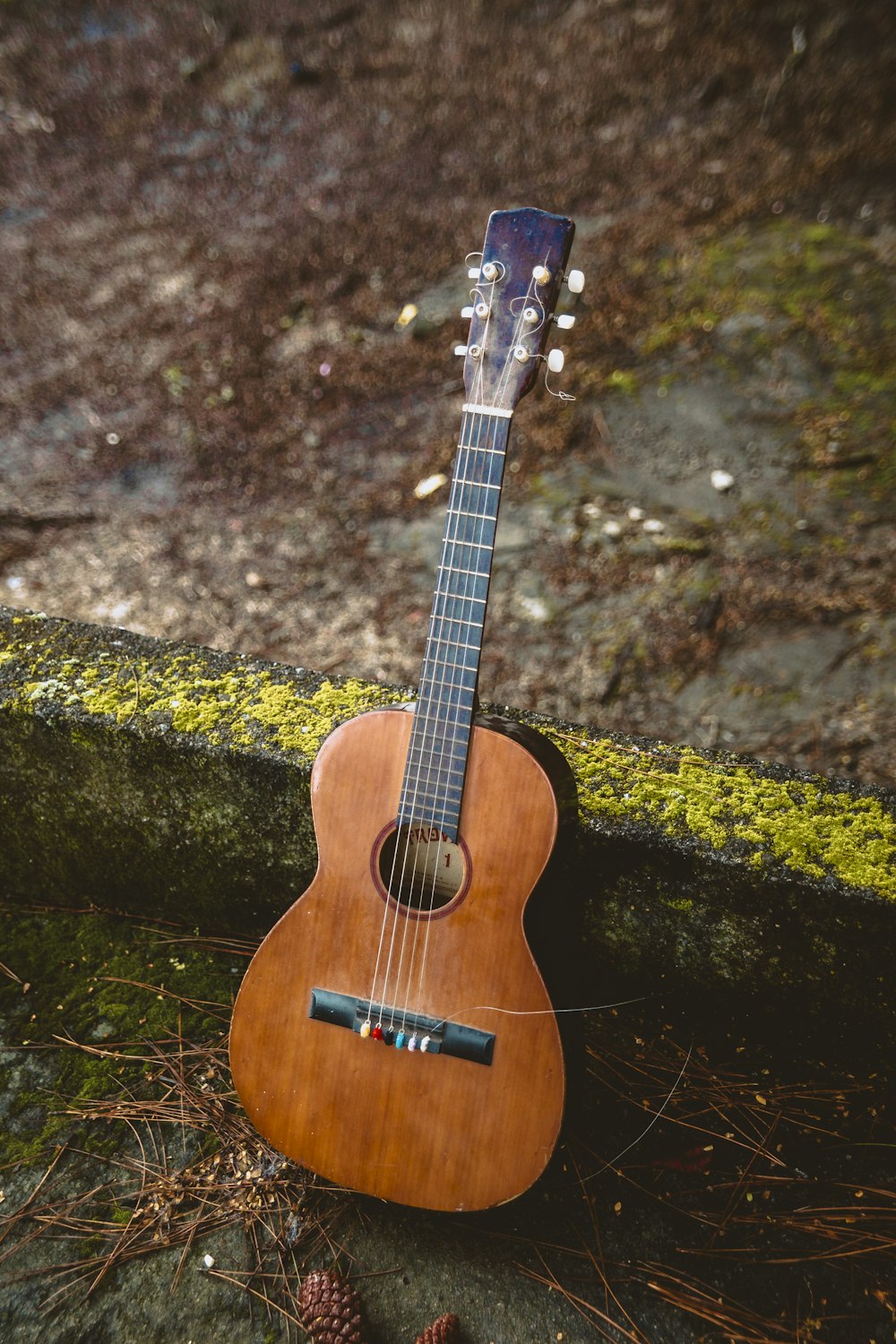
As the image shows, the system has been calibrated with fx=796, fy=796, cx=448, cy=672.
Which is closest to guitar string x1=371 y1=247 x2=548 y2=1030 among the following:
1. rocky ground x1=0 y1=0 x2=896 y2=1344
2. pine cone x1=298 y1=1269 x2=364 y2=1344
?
pine cone x1=298 y1=1269 x2=364 y2=1344

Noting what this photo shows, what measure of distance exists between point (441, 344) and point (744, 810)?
396 cm

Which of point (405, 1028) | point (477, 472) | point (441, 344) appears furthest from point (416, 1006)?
point (441, 344)

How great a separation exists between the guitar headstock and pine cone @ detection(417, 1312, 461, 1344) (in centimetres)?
181

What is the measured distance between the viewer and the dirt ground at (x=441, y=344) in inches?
143

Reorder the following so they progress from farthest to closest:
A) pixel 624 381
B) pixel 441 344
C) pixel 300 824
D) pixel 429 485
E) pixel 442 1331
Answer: pixel 441 344 → pixel 624 381 → pixel 429 485 → pixel 300 824 → pixel 442 1331

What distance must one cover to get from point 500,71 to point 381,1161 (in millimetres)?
7376

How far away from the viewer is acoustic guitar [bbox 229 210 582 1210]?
152 centimetres

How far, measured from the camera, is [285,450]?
4523 mm

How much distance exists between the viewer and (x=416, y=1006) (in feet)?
5.12

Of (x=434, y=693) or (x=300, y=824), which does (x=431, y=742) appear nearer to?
(x=434, y=693)

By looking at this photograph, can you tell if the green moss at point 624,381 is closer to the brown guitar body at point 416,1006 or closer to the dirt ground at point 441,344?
the dirt ground at point 441,344

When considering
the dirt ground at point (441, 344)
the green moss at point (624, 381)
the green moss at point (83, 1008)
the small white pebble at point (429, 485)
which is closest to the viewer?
the green moss at point (83, 1008)

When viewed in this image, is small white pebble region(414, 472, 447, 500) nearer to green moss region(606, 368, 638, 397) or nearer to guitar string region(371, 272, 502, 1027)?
green moss region(606, 368, 638, 397)

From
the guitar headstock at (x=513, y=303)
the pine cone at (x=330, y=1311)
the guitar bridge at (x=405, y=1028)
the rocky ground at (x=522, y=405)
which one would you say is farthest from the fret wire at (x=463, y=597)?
the pine cone at (x=330, y=1311)
